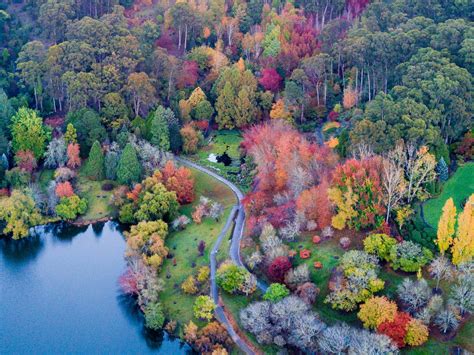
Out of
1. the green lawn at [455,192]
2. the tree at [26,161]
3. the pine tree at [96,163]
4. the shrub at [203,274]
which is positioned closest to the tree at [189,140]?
the pine tree at [96,163]

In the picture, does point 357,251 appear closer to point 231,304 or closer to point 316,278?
point 316,278

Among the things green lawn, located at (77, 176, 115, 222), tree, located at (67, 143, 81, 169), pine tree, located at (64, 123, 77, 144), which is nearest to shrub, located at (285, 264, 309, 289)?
green lawn, located at (77, 176, 115, 222)

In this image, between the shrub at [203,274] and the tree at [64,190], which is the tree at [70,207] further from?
the shrub at [203,274]

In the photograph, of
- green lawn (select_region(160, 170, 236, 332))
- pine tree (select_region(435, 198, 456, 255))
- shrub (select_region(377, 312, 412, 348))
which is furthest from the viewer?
green lawn (select_region(160, 170, 236, 332))

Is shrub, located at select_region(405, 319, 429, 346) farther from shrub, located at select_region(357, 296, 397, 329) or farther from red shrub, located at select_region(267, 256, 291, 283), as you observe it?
red shrub, located at select_region(267, 256, 291, 283)

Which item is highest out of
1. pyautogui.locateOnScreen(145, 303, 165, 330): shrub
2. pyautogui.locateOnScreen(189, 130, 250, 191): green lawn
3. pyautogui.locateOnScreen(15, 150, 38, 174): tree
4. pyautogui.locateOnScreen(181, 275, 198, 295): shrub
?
pyautogui.locateOnScreen(15, 150, 38, 174): tree

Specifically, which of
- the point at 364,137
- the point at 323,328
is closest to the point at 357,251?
the point at 323,328

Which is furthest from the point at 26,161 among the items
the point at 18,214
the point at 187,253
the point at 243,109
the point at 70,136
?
the point at 243,109
